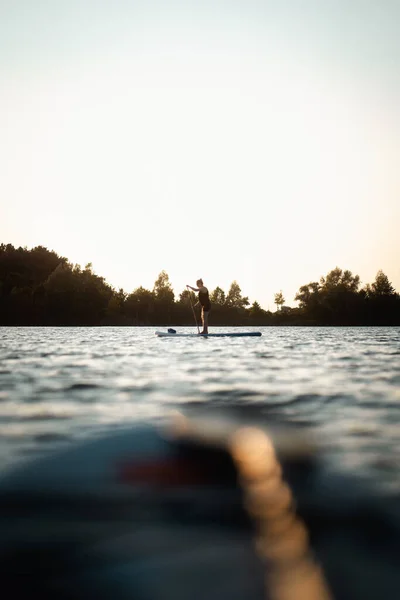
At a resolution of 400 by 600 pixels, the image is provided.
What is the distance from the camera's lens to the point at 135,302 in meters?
97.0

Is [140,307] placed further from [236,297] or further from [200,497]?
[200,497]

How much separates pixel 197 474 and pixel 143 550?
1.13 metres

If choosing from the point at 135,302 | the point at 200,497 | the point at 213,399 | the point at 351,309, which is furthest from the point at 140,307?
the point at 200,497

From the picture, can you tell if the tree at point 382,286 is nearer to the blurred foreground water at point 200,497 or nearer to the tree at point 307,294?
the tree at point 307,294

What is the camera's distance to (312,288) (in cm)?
11831

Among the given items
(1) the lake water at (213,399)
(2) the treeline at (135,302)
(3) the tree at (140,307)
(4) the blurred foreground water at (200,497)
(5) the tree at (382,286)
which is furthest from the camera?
(5) the tree at (382,286)

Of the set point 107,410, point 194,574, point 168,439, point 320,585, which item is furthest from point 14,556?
point 107,410

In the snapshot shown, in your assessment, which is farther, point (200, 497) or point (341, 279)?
point (341, 279)

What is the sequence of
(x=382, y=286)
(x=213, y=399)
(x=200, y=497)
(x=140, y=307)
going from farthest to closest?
(x=382, y=286)
(x=140, y=307)
(x=213, y=399)
(x=200, y=497)

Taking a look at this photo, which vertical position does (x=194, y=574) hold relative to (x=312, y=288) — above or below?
below

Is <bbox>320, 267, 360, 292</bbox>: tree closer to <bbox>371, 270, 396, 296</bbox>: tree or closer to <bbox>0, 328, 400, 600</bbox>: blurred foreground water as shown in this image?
<bbox>371, 270, 396, 296</bbox>: tree

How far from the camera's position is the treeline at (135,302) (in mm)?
81000

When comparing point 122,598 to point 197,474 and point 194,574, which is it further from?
point 197,474

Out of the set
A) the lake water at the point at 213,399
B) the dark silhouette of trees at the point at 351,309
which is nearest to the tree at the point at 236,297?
the dark silhouette of trees at the point at 351,309
